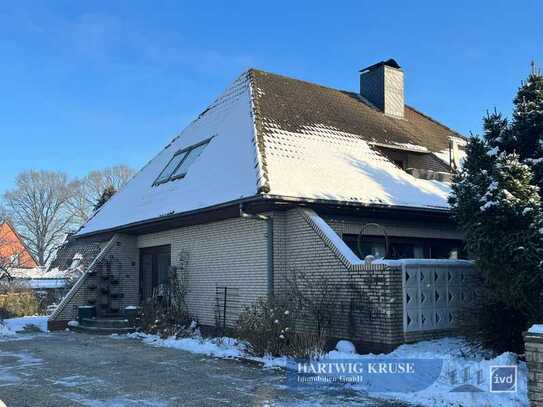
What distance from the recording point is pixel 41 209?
55.2 m

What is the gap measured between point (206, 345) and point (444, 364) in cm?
578

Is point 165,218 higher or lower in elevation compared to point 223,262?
higher

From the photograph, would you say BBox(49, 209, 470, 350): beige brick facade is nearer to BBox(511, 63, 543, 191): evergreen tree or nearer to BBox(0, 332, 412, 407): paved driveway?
BBox(0, 332, 412, 407): paved driveway

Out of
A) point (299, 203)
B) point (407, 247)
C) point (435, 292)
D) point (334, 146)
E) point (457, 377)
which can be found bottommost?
point (457, 377)

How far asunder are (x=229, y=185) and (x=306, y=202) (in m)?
2.08

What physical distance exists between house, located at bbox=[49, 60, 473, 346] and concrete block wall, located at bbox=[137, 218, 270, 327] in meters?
0.04


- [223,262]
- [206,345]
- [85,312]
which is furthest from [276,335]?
[85,312]

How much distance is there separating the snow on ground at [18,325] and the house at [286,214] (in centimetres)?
85

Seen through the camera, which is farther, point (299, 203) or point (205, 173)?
point (205, 173)

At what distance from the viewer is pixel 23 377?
30.6 feet

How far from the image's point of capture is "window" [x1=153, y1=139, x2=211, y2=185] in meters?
17.0

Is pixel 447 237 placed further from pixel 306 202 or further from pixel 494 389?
pixel 494 389

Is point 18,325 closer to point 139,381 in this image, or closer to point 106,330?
point 106,330

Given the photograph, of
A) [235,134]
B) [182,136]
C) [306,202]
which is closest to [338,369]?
[306,202]
